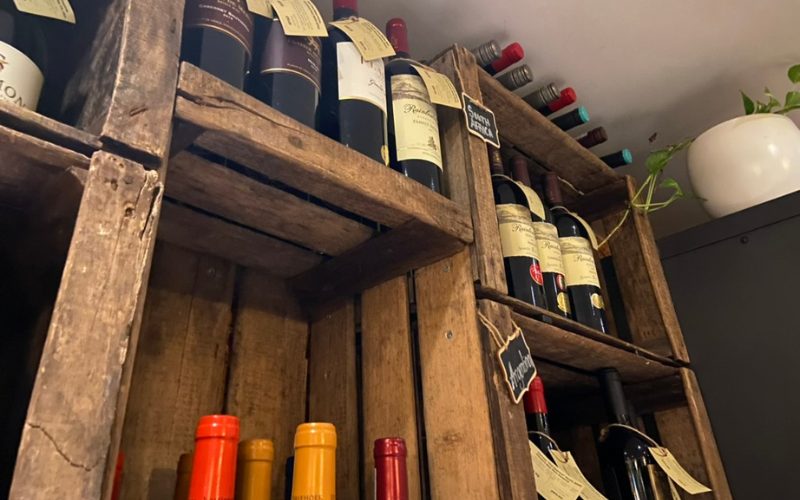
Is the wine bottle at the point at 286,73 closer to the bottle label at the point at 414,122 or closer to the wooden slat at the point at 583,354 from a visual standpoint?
the bottle label at the point at 414,122

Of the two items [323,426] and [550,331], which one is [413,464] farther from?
[550,331]

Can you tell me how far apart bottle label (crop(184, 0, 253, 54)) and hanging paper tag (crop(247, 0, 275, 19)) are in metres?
0.02

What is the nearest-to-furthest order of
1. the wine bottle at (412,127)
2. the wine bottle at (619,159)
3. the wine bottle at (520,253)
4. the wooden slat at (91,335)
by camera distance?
the wooden slat at (91,335), the wine bottle at (412,127), the wine bottle at (520,253), the wine bottle at (619,159)

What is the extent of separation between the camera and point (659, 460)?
3.43 feet

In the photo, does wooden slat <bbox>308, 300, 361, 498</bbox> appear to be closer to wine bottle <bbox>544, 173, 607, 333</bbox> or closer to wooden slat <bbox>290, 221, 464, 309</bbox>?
wooden slat <bbox>290, 221, 464, 309</bbox>

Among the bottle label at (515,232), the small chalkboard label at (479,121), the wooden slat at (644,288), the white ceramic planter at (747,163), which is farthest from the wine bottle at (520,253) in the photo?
the white ceramic planter at (747,163)

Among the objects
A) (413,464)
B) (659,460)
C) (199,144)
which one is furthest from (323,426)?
(659,460)

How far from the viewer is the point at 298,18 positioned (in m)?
0.75

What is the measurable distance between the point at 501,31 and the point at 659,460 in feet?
2.89

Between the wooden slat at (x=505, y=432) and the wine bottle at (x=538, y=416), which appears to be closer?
the wooden slat at (x=505, y=432)

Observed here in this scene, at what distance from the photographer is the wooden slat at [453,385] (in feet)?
2.44

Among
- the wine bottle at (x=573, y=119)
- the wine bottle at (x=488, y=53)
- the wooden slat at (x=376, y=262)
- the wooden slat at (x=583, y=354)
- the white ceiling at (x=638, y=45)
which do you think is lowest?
the wooden slat at (x=583, y=354)

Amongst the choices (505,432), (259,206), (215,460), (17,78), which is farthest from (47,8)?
(505,432)

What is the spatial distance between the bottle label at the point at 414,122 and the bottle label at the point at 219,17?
254mm
